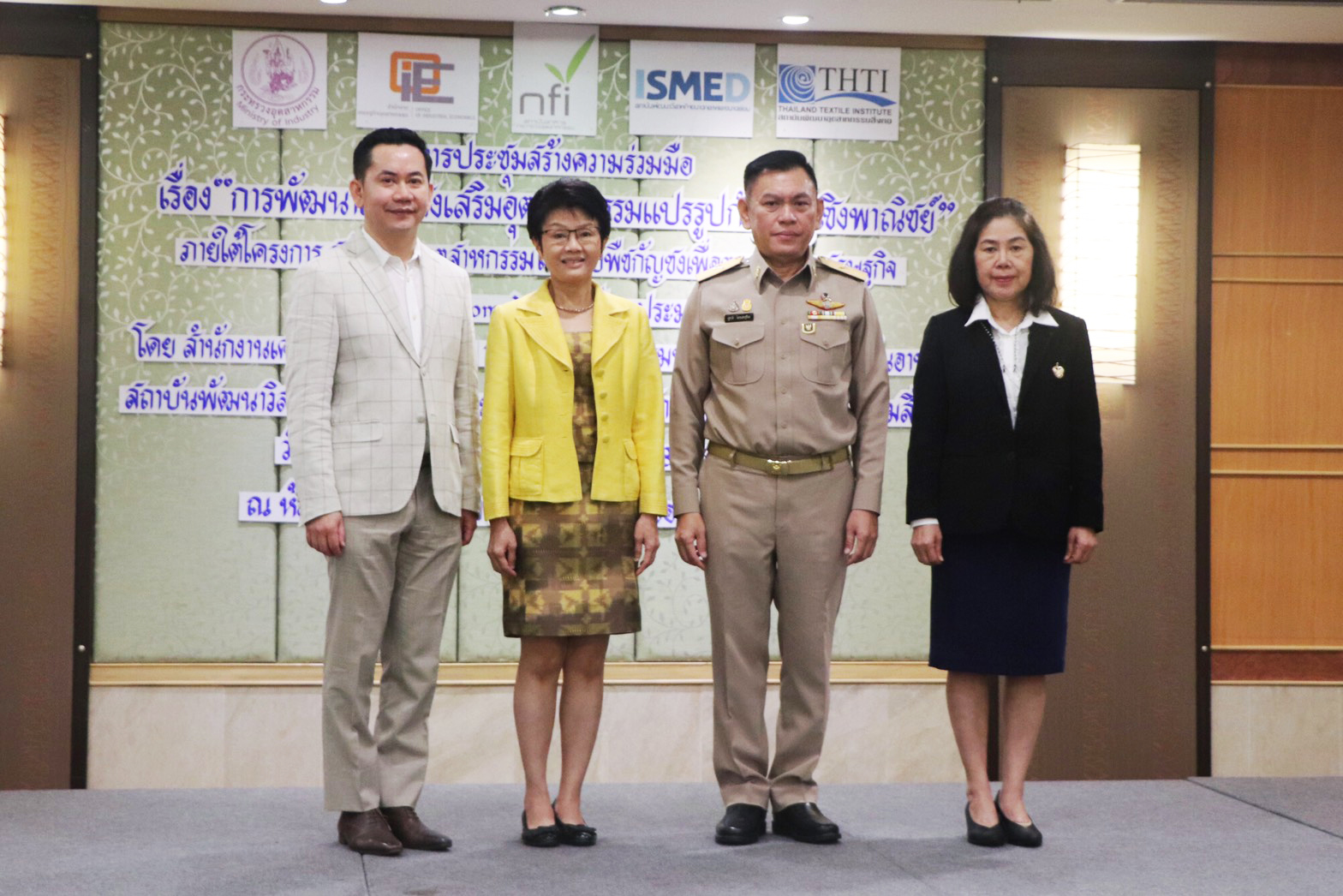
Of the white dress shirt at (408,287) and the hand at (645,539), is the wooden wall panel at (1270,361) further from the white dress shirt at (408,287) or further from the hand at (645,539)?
the white dress shirt at (408,287)

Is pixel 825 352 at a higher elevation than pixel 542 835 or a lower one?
higher

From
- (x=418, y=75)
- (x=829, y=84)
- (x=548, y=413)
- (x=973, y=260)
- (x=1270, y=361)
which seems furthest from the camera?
(x=1270, y=361)

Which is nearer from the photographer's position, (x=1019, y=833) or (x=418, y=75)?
(x=1019, y=833)

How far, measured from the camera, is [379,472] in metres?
3.29

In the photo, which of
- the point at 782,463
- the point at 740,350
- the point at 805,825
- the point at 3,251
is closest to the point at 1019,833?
the point at 805,825

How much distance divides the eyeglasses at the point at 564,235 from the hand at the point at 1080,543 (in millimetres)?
1450

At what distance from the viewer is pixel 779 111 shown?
4840mm

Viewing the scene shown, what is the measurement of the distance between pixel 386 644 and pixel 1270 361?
3427 millimetres

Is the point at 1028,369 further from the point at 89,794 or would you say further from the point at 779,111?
the point at 89,794

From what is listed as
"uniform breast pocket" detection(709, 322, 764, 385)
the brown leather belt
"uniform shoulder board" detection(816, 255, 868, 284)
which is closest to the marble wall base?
the brown leather belt

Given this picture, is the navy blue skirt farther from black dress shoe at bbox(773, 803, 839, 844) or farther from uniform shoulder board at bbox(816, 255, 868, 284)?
uniform shoulder board at bbox(816, 255, 868, 284)

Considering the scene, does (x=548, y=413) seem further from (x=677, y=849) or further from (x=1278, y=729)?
(x=1278, y=729)

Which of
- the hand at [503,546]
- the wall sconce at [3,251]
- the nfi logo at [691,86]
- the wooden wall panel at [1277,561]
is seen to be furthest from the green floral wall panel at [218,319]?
the wooden wall panel at [1277,561]

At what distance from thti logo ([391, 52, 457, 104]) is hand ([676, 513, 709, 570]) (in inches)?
80.7
